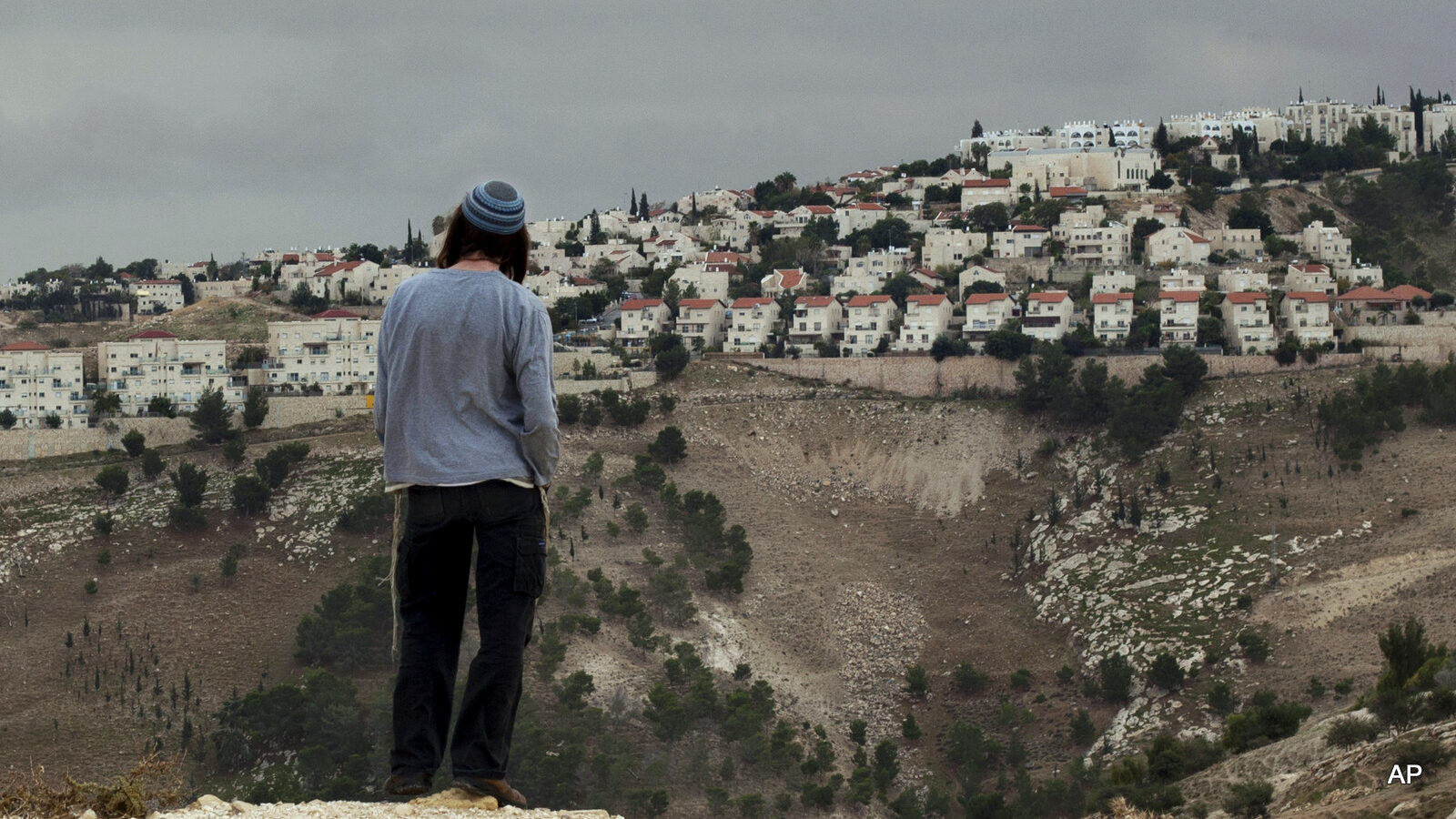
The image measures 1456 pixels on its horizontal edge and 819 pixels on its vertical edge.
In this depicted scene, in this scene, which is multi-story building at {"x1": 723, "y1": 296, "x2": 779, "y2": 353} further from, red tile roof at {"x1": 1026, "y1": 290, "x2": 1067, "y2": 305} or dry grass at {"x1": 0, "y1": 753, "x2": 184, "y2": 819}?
dry grass at {"x1": 0, "y1": 753, "x2": 184, "y2": 819}

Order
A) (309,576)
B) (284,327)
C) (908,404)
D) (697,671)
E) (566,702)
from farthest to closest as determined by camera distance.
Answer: (284,327) < (908,404) < (309,576) < (697,671) < (566,702)

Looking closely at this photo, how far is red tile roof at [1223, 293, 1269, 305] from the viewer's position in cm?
5094

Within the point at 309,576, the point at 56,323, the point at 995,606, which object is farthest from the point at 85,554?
the point at 56,323

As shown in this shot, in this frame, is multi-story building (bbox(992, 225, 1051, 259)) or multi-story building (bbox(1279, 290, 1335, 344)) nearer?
multi-story building (bbox(1279, 290, 1335, 344))

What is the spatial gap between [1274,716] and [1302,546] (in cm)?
1331

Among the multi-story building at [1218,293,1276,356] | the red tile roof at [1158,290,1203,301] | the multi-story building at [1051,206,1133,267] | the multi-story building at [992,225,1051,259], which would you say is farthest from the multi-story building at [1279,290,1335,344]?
the multi-story building at [992,225,1051,259]

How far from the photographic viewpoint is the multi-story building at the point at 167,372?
50.8 metres

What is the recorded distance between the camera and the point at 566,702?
33469mm

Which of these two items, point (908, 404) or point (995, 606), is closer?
point (995, 606)

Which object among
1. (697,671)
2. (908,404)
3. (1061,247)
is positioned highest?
(1061,247)

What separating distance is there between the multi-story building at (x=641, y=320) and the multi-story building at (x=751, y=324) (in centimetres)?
233

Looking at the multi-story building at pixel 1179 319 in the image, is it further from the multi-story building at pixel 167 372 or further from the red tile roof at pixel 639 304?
the multi-story building at pixel 167 372

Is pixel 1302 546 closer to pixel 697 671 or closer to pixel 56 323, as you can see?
pixel 697 671

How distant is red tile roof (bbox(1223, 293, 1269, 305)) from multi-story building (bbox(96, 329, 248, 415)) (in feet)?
90.6
